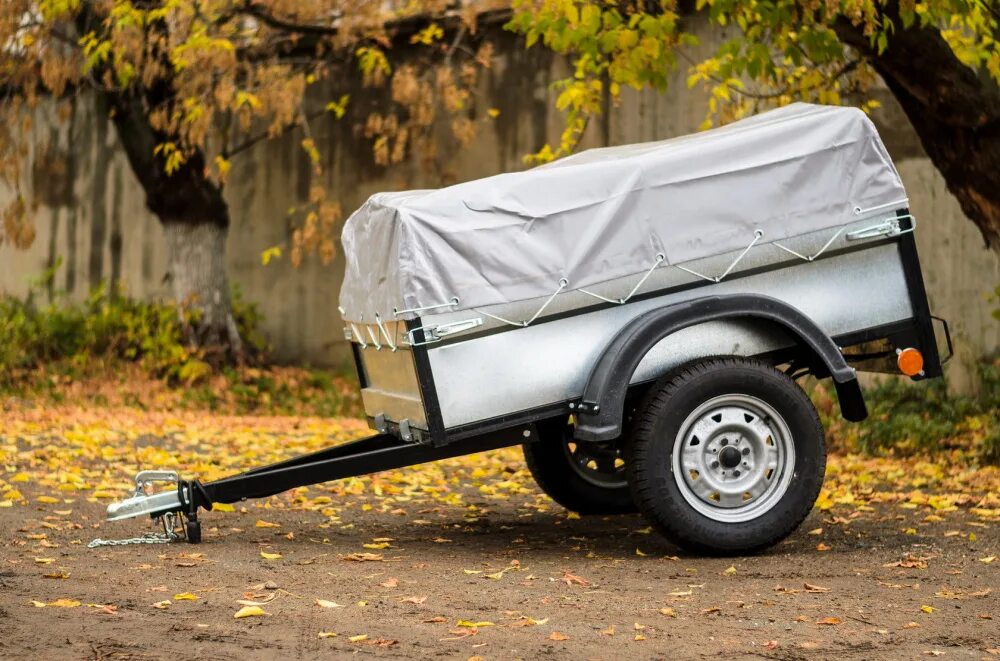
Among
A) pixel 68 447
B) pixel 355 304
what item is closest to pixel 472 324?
pixel 355 304

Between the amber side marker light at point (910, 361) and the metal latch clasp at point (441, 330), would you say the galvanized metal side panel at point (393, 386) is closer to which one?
the metal latch clasp at point (441, 330)

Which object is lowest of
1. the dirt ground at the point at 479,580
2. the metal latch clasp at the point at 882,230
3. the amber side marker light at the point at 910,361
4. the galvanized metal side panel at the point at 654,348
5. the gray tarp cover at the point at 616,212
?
the dirt ground at the point at 479,580

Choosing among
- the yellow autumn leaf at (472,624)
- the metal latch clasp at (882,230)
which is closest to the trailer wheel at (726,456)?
the metal latch clasp at (882,230)

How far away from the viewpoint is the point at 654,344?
6.02m

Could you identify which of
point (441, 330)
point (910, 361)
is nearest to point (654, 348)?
point (441, 330)

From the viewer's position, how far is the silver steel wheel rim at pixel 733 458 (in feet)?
20.1

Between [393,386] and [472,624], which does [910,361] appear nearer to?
[393,386]

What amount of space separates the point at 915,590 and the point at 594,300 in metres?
1.91

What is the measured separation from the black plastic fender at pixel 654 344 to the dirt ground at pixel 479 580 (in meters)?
0.73

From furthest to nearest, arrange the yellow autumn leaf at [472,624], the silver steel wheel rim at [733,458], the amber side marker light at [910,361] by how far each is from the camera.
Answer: the amber side marker light at [910,361], the silver steel wheel rim at [733,458], the yellow autumn leaf at [472,624]

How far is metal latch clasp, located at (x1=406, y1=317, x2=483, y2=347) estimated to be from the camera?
19.4ft

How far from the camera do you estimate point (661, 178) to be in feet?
20.6

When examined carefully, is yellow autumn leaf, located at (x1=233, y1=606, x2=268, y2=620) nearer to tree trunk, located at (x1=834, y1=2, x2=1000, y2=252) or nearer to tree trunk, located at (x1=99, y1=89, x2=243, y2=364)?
tree trunk, located at (x1=834, y1=2, x2=1000, y2=252)

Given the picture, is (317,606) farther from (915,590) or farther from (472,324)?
(915,590)
